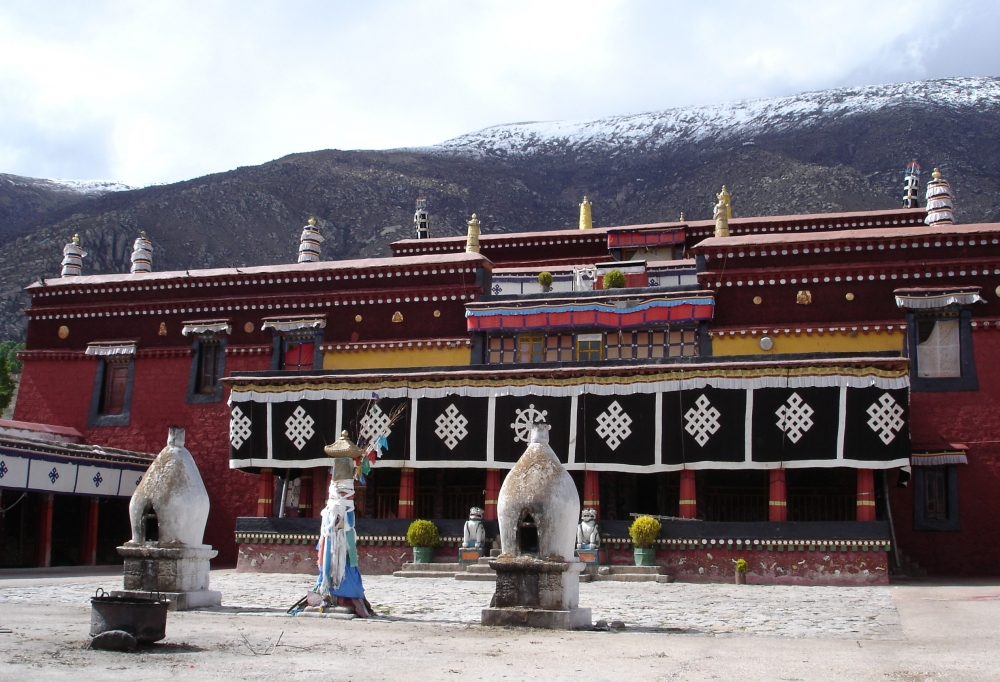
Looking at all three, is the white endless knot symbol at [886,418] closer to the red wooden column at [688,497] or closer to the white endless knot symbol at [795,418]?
the white endless knot symbol at [795,418]

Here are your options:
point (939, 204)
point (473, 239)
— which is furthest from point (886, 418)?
point (473, 239)

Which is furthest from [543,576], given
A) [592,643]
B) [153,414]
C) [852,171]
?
[852,171]

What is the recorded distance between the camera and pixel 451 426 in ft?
75.8

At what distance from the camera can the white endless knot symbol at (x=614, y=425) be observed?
22047 millimetres

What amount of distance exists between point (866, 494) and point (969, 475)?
3.72 meters

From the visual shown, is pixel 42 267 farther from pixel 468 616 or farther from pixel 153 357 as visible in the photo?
pixel 468 616

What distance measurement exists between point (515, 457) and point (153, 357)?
12298mm

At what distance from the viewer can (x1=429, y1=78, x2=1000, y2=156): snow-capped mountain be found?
344 ft

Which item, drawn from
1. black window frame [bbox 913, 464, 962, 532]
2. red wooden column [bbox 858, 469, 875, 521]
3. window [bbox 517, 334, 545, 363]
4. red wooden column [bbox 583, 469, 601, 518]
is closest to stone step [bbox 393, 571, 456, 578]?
red wooden column [bbox 583, 469, 601, 518]

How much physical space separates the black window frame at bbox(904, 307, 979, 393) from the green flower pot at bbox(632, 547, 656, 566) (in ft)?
24.7

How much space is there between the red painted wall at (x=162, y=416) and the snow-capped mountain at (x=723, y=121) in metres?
85.1

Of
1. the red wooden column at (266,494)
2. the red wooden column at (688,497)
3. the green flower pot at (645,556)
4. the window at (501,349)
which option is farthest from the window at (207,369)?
the red wooden column at (688,497)

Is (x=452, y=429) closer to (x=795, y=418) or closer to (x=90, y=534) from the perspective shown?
(x=795, y=418)

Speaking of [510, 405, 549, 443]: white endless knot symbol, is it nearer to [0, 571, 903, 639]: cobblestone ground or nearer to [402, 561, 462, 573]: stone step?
[402, 561, 462, 573]: stone step
